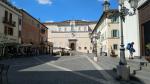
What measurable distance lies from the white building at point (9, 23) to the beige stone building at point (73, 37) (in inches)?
1868

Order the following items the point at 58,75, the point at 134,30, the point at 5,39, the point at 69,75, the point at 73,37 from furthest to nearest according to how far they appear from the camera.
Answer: the point at 73,37 < the point at 5,39 < the point at 134,30 < the point at 69,75 < the point at 58,75

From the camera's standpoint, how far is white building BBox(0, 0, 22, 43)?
42684mm

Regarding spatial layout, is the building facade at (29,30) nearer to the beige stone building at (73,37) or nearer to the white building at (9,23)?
the white building at (9,23)

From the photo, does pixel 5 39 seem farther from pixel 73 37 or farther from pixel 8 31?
pixel 73 37

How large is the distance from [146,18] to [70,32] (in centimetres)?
7988

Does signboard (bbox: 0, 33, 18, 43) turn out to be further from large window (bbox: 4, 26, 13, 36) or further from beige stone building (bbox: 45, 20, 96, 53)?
beige stone building (bbox: 45, 20, 96, 53)

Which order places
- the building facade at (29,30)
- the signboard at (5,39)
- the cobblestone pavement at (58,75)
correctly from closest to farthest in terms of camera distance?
the cobblestone pavement at (58,75) < the signboard at (5,39) < the building facade at (29,30)

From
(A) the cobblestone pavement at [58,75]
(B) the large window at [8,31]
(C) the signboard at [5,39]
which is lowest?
(A) the cobblestone pavement at [58,75]

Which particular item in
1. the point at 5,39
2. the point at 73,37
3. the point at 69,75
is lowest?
Result: the point at 69,75

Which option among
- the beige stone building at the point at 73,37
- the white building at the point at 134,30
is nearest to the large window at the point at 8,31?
the white building at the point at 134,30

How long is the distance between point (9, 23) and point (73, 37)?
56.5 meters

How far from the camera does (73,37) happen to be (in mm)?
100812

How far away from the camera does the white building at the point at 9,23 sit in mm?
42684

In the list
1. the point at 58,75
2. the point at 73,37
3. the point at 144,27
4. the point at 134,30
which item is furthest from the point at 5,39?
the point at 73,37
